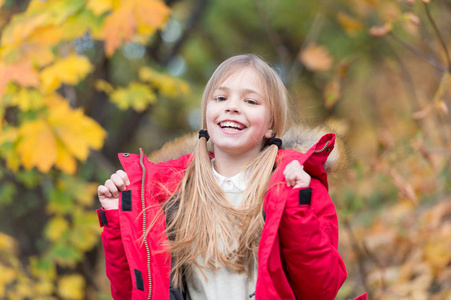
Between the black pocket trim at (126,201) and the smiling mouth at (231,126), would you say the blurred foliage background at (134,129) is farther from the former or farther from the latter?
the black pocket trim at (126,201)

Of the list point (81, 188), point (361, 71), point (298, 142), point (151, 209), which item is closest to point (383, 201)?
point (361, 71)

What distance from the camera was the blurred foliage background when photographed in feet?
11.1

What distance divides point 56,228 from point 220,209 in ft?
10.4

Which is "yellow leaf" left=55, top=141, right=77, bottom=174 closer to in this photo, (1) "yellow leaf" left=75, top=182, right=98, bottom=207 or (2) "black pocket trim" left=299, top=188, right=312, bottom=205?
(1) "yellow leaf" left=75, top=182, right=98, bottom=207

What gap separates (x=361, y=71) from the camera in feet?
27.7

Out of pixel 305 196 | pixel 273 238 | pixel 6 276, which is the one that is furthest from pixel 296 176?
pixel 6 276

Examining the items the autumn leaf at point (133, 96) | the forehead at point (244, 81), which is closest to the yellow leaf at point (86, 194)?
the autumn leaf at point (133, 96)

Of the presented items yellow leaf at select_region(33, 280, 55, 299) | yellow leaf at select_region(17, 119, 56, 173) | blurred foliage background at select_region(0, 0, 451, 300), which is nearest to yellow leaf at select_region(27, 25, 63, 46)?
blurred foliage background at select_region(0, 0, 451, 300)

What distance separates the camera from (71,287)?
5082mm

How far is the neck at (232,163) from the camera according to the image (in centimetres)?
231

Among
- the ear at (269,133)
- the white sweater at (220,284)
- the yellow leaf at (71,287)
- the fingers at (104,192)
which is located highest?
the ear at (269,133)

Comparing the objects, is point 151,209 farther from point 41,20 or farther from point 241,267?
point 41,20

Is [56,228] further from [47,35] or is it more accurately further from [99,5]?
[99,5]

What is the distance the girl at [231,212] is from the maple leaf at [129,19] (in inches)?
46.3
